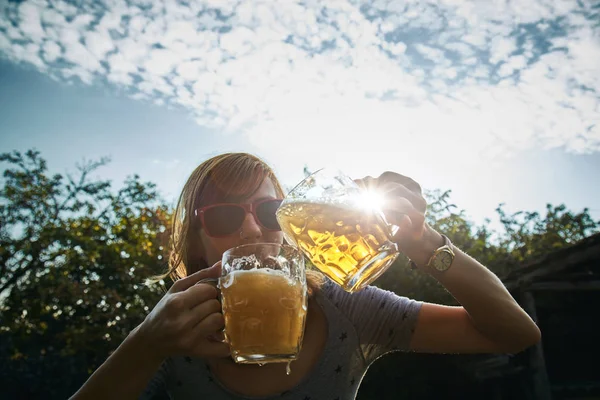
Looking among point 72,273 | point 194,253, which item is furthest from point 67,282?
point 194,253

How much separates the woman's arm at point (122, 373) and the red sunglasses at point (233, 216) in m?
0.66

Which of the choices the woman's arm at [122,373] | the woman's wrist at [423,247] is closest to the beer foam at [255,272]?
the woman's arm at [122,373]

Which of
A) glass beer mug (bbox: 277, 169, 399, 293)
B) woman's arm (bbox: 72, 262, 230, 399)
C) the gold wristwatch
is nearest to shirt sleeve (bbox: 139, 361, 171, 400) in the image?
woman's arm (bbox: 72, 262, 230, 399)

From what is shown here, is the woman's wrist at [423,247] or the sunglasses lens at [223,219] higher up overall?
the sunglasses lens at [223,219]

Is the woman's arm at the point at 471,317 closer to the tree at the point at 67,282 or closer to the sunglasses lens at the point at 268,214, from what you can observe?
the sunglasses lens at the point at 268,214

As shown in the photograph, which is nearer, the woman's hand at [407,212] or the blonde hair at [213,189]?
the woman's hand at [407,212]

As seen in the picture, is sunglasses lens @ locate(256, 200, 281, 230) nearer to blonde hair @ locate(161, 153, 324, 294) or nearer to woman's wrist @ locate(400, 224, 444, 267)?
blonde hair @ locate(161, 153, 324, 294)

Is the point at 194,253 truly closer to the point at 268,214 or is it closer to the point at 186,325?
the point at 268,214

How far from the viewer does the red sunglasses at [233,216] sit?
1.82m

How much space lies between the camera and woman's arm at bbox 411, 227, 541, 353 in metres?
1.51

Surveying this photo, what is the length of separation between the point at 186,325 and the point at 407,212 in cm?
81

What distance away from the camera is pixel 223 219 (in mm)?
1853

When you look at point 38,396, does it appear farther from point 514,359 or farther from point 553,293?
point 553,293

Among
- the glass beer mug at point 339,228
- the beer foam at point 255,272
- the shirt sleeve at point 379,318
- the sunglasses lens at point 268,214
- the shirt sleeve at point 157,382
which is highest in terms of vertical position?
the sunglasses lens at point 268,214
